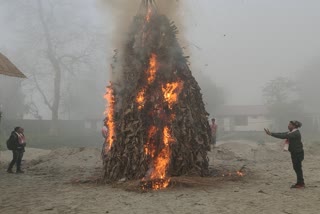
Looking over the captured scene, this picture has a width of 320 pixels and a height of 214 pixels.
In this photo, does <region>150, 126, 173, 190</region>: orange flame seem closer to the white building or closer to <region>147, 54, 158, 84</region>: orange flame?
<region>147, 54, 158, 84</region>: orange flame

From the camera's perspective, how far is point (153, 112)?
991 cm

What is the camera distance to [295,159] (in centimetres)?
899

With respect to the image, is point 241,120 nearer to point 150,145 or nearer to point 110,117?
point 110,117

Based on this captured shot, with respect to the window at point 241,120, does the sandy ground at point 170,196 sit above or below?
below

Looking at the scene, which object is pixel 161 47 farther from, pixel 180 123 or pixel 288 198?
pixel 288 198

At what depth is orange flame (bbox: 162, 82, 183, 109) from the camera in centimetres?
1009

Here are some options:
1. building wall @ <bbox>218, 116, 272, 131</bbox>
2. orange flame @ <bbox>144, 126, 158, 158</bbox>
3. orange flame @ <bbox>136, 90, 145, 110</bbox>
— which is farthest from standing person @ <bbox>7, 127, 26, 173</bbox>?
building wall @ <bbox>218, 116, 272, 131</bbox>

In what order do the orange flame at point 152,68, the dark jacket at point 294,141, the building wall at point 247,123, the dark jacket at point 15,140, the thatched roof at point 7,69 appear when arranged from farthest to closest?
the building wall at point 247,123, the dark jacket at point 15,140, the thatched roof at point 7,69, the orange flame at point 152,68, the dark jacket at point 294,141

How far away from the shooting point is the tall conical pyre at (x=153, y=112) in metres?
9.76

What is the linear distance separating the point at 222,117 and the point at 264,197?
4736 cm

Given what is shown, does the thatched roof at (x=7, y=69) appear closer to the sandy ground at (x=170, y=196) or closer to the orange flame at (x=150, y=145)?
the sandy ground at (x=170, y=196)

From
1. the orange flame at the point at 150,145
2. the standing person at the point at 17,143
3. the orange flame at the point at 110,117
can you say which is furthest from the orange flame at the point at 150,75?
the standing person at the point at 17,143

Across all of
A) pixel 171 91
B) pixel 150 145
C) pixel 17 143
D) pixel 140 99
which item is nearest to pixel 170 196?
pixel 150 145

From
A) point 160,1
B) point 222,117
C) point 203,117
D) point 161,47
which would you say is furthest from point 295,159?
point 222,117
